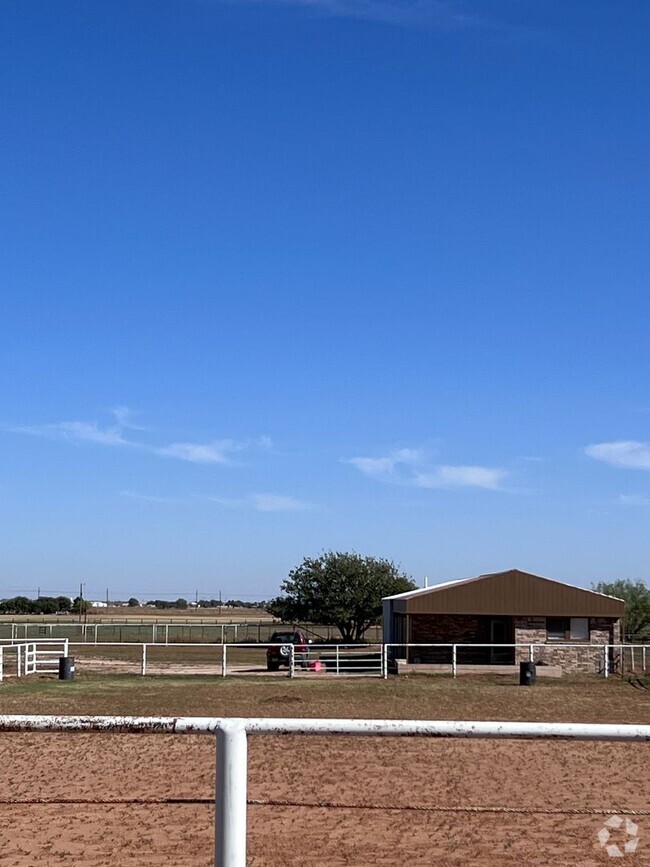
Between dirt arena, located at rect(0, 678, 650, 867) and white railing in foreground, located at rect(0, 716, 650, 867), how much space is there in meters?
0.44

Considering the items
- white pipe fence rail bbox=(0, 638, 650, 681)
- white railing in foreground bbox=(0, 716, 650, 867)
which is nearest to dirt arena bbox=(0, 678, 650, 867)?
white railing in foreground bbox=(0, 716, 650, 867)

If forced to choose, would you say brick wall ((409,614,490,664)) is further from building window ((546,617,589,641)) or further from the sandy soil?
the sandy soil

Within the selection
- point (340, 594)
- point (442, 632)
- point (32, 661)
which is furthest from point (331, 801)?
point (340, 594)

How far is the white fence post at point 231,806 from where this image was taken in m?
3.57

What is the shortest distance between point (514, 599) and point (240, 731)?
37543mm

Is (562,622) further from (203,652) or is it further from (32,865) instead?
(32,865)

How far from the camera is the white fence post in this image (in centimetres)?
357

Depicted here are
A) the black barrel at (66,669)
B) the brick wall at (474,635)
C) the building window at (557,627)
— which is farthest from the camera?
the building window at (557,627)

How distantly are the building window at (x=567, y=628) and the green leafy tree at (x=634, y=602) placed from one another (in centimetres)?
2364

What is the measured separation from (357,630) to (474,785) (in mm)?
55635

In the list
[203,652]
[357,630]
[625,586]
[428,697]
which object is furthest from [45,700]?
[625,586]

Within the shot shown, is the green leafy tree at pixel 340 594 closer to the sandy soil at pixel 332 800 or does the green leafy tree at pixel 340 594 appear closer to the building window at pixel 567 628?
the building window at pixel 567 628

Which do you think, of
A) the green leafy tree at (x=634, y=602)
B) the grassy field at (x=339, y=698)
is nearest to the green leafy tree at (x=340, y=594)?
the green leafy tree at (x=634, y=602)

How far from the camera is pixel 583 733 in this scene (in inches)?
140
